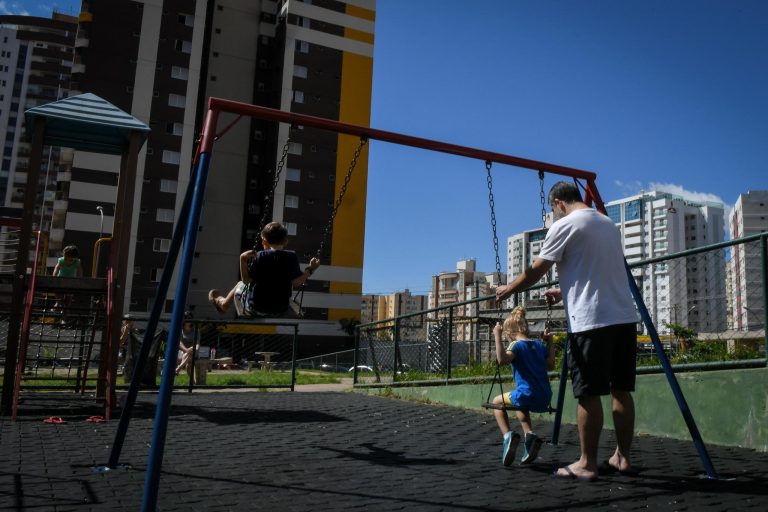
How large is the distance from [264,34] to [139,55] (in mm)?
12960

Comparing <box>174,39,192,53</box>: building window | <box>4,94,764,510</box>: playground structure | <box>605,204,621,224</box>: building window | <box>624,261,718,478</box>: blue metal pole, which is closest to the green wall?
Answer: <box>624,261,718,478</box>: blue metal pole

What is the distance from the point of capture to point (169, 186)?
51031mm

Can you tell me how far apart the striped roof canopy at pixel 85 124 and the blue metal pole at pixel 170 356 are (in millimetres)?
4802

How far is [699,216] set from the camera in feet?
445

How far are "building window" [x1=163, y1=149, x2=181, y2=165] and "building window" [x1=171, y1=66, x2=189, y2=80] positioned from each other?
6.71m

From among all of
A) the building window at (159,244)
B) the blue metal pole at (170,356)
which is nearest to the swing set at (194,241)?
the blue metal pole at (170,356)

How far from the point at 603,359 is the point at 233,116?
169 feet

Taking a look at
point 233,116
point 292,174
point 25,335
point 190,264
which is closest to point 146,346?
point 190,264

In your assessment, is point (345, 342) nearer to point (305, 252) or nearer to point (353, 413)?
point (305, 252)

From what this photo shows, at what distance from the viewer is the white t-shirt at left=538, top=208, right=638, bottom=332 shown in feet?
12.8

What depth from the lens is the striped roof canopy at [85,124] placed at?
25.7 feet

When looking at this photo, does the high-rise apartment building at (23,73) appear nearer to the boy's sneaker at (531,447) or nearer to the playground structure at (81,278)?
the playground structure at (81,278)

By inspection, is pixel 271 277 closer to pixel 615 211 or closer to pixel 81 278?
pixel 81 278

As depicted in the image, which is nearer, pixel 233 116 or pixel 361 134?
pixel 361 134
